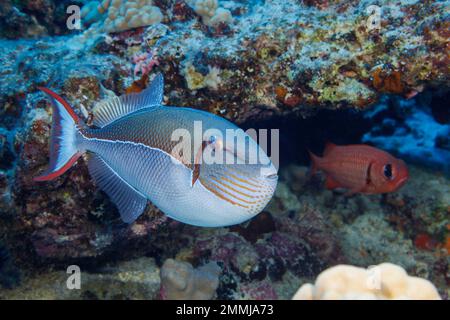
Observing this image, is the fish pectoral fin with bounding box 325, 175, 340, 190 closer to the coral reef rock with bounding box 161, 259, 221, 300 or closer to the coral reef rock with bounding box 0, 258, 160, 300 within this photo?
the coral reef rock with bounding box 161, 259, 221, 300

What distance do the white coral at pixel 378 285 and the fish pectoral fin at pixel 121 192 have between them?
1.25 metres

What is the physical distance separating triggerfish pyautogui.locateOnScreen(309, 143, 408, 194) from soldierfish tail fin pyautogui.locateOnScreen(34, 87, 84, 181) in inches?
133

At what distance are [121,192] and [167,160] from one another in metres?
0.56

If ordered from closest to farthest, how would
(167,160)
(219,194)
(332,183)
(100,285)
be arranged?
(219,194) < (167,160) < (100,285) < (332,183)

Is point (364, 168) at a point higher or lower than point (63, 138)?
lower

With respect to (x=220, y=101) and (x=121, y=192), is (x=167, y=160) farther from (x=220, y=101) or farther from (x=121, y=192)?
(x=220, y=101)

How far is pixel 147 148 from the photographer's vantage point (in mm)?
1958

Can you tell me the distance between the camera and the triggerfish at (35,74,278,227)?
1.69 metres

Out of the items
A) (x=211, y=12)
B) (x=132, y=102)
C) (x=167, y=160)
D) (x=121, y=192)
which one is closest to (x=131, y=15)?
(x=211, y=12)

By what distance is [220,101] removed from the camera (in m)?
3.58

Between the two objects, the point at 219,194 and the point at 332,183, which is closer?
the point at 219,194

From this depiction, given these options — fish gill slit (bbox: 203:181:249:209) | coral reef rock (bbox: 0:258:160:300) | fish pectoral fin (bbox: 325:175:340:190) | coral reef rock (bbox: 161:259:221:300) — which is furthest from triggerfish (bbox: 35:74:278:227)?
fish pectoral fin (bbox: 325:175:340:190)

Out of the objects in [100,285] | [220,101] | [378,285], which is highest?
[220,101]

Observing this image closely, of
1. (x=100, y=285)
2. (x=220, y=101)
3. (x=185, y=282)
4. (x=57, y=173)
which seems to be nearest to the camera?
(x=57, y=173)
